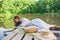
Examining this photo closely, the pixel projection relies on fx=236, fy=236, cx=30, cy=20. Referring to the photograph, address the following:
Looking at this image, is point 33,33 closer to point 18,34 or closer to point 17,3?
point 18,34

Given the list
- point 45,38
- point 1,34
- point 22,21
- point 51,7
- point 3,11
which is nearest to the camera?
point 45,38

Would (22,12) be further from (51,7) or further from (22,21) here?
(22,21)

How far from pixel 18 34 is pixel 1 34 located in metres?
0.53

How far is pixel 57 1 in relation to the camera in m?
19.8

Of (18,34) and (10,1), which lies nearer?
(18,34)

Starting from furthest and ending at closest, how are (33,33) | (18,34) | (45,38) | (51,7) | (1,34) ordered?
(51,7) < (1,34) < (18,34) < (33,33) < (45,38)

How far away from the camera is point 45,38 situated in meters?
1.80

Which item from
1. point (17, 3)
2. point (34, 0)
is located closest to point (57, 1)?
point (34, 0)

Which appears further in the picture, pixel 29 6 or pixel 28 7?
pixel 29 6

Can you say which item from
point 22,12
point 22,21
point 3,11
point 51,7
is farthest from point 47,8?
point 22,21

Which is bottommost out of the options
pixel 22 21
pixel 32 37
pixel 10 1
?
pixel 10 1

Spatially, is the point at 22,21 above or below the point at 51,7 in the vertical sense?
above

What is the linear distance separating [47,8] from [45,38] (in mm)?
17592

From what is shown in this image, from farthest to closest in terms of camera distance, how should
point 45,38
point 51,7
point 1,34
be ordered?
point 51,7 → point 1,34 → point 45,38
